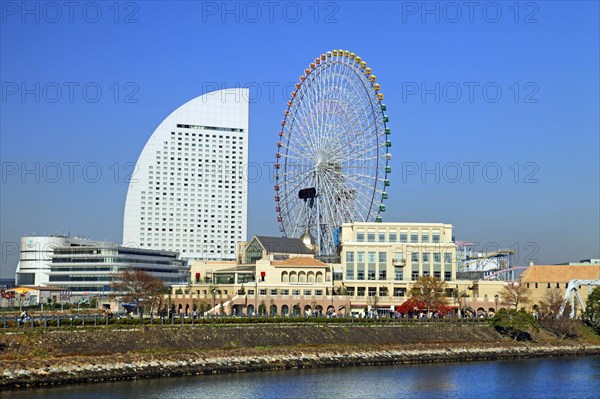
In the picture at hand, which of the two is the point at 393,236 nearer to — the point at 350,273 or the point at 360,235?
the point at 360,235

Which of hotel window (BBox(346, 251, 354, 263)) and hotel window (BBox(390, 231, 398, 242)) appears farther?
hotel window (BBox(390, 231, 398, 242))

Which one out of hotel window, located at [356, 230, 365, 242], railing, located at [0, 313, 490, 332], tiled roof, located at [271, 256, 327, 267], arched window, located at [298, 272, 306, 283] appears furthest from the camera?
hotel window, located at [356, 230, 365, 242]

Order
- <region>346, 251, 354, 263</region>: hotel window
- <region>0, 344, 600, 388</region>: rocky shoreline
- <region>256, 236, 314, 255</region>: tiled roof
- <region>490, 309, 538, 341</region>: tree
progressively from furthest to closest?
1. <region>256, 236, 314, 255</region>: tiled roof
2. <region>346, 251, 354, 263</region>: hotel window
3. <region>490, 309, 538, 341</region>: tree
4. <region>0, 344, 600, 388</region>: rocky shoreline

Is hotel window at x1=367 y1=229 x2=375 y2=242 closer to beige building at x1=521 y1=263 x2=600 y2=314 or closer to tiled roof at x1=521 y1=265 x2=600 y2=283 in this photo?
beige building at x1=521 y1=263 x2=600 y2=314

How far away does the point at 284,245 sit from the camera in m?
126

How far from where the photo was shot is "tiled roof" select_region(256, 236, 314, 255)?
12391 cm

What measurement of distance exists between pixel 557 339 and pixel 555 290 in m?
23.9

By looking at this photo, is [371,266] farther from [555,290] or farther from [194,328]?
[194,328]

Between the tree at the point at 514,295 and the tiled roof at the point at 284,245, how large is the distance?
2699cm

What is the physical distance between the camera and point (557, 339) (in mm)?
94812

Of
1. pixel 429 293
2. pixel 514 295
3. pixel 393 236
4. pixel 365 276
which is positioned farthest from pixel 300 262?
pixel 514 295

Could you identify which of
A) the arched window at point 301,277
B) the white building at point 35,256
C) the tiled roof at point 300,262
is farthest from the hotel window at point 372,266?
the white building at point 35,256

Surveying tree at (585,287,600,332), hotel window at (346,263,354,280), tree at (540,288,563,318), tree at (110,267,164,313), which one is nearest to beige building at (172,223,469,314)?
hotel window at (346,263,354,280)

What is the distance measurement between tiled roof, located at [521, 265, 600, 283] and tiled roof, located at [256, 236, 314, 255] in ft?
102
